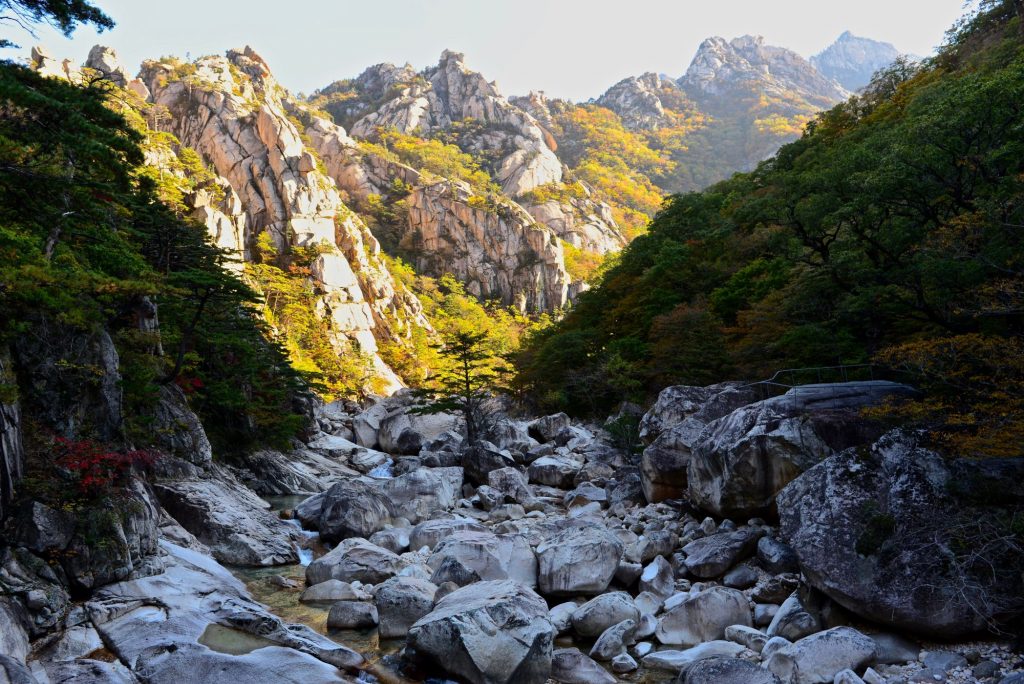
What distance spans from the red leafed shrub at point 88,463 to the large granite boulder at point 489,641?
525 centimetres

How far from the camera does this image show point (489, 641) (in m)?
7.12

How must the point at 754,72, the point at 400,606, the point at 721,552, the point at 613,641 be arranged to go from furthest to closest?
the point at 754,72 < the point at 721,552 < the point at 400,606 < the point at 613,641

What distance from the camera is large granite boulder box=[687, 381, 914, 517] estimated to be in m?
10.7

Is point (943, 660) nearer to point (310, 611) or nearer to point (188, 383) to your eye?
point (310, 611)

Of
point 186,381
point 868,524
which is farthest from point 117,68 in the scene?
point 868,524

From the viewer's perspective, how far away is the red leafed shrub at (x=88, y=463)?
8461 millimetres

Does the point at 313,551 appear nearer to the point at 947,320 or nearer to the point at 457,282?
the point at 947,320

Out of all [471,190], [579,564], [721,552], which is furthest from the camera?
[471,190]

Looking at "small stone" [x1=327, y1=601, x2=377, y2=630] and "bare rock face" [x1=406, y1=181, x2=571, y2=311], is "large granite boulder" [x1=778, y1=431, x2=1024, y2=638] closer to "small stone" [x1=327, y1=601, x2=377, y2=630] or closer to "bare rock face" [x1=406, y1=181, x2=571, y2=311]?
"small stone" [x1=327, y1=601, x2=377, y2=630]

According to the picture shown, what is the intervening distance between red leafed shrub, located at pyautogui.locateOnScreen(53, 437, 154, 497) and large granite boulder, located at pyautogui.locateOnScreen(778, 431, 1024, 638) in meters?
10.4

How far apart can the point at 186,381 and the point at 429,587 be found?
42.0ft

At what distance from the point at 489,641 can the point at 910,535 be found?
5.67 metres

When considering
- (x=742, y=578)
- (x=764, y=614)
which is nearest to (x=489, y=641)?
(x=764, y=614)

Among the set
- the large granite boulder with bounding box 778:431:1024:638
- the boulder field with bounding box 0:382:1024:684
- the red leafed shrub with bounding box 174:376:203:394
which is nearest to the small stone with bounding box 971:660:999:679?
the boulder field with bounding box 0:382:1024:684
